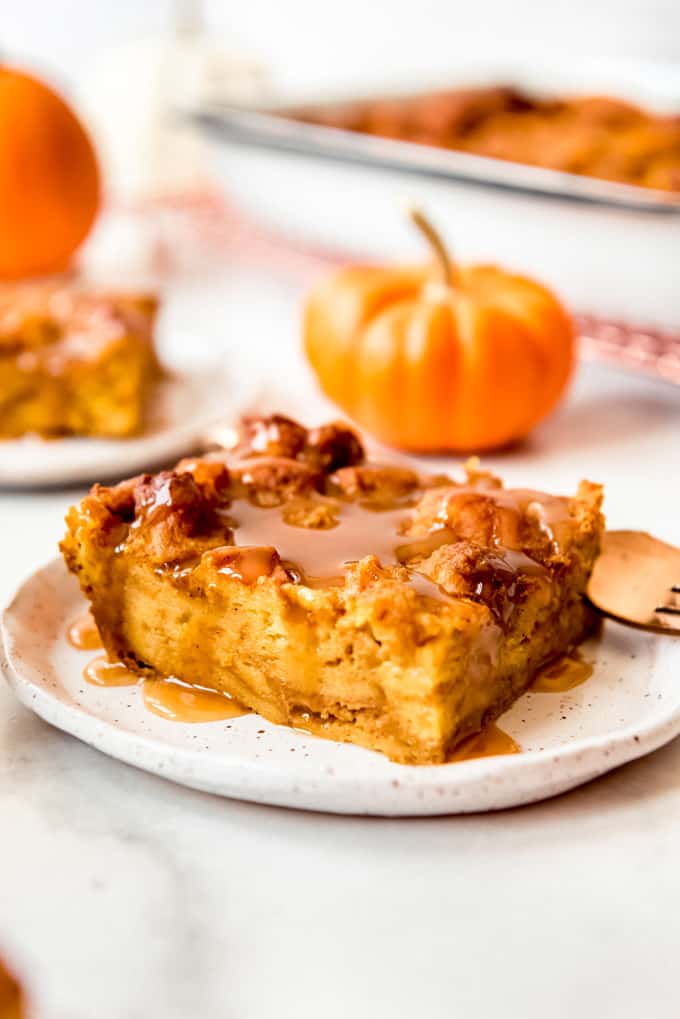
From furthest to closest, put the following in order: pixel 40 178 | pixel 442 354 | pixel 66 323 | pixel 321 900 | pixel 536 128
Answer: pixel 536 128 → pixel 40 178 → pixel 66 323 → pixel 442 354 → pixel 321 900

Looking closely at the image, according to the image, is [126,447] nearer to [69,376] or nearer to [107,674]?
[69,376]

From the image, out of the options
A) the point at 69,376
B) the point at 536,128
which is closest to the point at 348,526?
the point at 69,376

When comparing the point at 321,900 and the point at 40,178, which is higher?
the point at 40,178

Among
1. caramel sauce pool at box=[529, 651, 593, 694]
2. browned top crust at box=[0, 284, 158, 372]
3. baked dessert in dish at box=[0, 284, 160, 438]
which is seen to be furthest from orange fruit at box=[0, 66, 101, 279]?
caramel sauce pool at box=[529, 651, 593, 694]

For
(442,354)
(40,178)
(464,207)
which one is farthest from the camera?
(40,178)

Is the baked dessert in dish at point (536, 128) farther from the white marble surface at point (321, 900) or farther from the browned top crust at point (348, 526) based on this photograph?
the white marble surface at point (321, 900)
